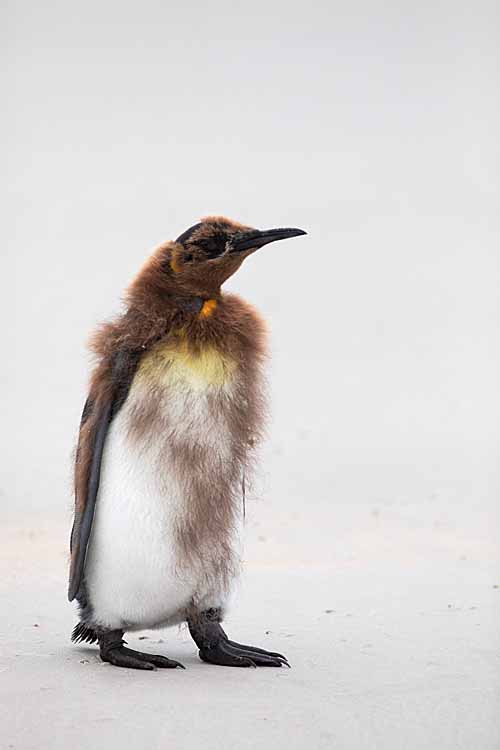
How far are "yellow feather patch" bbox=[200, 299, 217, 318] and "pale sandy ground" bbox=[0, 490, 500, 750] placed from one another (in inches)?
17.5

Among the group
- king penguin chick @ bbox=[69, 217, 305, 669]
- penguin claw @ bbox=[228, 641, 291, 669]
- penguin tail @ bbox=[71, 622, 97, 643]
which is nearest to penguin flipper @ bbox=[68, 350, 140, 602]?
king penguin chick @ bbox=[69, 217, 305, 669]

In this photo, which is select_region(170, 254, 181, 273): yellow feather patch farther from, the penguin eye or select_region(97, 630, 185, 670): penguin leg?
select_region(97, 630, 185, 670): penguin leg

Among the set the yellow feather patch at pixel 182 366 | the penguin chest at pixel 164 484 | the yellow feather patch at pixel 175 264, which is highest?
the yellow feather patch at pixel 175 264

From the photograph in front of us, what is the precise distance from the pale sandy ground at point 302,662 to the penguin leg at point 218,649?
0.09 ft

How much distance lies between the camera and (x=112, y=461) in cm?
164

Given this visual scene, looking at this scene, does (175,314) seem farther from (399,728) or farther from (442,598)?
(442,598)

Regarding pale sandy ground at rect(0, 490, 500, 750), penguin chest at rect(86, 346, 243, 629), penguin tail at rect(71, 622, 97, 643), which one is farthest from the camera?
penguin tail at rect(71, 622, 97, 643)

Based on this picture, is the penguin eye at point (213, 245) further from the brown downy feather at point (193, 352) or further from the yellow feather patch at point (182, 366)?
the yellow feather patch at point (182, 366)

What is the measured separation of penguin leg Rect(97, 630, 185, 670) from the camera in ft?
5.40

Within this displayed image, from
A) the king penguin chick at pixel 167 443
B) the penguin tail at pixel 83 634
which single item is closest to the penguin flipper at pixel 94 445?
the king penguin chick at pixel 167 443

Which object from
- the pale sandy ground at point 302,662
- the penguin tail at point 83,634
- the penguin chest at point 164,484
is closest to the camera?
the pale sandy ground at point 302,662

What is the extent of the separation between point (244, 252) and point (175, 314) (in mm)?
115

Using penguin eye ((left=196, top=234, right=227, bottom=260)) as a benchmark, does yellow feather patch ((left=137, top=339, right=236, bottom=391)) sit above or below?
below

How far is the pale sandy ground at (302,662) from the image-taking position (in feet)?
4.64
